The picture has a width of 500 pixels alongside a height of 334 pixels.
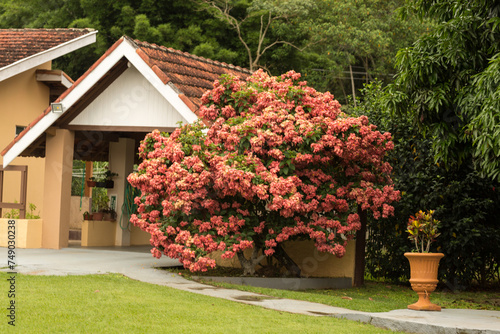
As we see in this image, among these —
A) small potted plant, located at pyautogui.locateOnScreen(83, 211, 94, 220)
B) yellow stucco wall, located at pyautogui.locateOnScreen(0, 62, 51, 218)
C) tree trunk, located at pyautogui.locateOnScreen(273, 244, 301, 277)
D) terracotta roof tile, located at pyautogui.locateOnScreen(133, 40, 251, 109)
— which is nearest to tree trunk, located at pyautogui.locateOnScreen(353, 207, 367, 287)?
tree trunk, located at pyautogui.locateOnScreen(273, 244, 301, 277)

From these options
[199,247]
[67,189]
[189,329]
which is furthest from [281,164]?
[67,189]

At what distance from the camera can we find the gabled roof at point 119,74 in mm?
14486

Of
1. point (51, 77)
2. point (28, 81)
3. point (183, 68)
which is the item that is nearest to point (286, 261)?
point (183, 68)

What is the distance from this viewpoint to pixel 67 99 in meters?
15.5

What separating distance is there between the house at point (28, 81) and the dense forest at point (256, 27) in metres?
10.3


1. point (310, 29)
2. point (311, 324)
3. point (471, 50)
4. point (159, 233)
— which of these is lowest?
point (311, 324)

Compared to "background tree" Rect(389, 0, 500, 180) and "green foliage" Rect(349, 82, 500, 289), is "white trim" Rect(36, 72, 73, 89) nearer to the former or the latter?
"green foliage" Rect(349, 82, 500, 289)

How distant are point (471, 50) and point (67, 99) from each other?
340 inches

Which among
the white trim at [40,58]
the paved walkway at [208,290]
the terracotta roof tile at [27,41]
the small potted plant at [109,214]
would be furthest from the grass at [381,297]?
the terracotta roof tile at [27,41]

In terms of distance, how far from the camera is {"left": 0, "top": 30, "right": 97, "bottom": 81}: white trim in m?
19.8

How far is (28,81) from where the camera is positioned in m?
21.8

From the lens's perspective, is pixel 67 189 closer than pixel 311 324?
No

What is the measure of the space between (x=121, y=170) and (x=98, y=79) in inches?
157

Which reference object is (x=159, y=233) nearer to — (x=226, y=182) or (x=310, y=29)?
(x=226, y=182)
